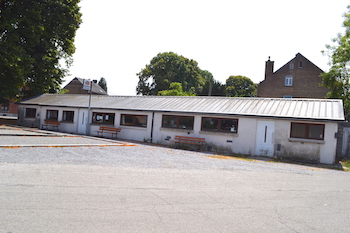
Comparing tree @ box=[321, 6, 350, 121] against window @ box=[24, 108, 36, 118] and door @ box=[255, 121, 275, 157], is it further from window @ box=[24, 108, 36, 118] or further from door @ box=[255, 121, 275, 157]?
window @ box=[24, 108, 36, 118]

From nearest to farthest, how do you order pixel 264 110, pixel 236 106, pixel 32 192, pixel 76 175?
1. pixel 32 192
2. pixel 76 175
3. pixel 264 110
4. pixel 236 106

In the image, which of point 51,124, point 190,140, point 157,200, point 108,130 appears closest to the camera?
point 157,200

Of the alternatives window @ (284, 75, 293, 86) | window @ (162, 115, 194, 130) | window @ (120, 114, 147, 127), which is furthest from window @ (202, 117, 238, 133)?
window @ (284, 75, 293, 86)

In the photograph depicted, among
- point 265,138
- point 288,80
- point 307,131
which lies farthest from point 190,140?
point 288,80

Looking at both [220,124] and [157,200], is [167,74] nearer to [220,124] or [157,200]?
[220,124]

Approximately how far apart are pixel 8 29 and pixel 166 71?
32.2m

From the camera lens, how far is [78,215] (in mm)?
5312

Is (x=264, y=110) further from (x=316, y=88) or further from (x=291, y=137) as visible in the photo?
(x=316, y=88)

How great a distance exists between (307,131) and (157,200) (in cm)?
1350

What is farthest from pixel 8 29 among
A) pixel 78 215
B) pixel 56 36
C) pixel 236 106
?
pixel 78 215

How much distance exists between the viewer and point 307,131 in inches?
688

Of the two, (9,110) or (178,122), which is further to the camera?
(9,110)

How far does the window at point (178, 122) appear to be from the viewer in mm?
21672

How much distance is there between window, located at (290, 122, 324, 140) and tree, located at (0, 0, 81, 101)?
25651 millimetres
